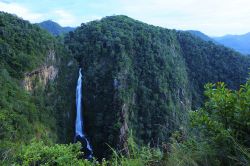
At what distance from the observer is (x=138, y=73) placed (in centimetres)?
5316

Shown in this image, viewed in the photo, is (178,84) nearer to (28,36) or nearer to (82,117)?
(82,117)

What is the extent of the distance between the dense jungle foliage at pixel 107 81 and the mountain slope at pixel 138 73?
0.15 meters

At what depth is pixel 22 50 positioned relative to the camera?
118ft

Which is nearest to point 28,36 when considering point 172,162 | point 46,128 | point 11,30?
point 11,30

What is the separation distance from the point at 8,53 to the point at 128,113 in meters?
19.4

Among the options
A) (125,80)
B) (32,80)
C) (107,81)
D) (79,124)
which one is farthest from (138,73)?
(32,80)

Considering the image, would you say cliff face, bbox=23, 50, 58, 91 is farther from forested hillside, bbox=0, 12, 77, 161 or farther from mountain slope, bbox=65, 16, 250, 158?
mountain slope, bbox=65, 16, 250, 158

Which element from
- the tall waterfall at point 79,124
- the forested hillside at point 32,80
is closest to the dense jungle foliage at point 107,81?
the forested hillside at point 32,80

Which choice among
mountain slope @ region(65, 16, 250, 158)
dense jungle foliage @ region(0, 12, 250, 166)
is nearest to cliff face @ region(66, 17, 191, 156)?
mountain slope @ region(65, 16, 250, 158)

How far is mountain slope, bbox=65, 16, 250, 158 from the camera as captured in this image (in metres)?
45.6

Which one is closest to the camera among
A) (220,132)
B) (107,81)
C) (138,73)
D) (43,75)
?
(220,132)

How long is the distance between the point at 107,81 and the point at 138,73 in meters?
7.17

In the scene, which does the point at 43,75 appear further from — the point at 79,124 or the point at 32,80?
the point at 79,124

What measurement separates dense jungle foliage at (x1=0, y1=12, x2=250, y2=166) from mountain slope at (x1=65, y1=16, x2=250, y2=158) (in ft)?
0.48
